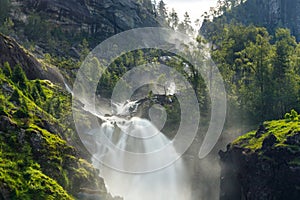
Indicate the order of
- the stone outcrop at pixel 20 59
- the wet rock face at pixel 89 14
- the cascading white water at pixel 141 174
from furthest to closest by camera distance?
the wet rock face at pixel 89 14, the stone outcrop at pixel 20 59, the cascading white water at pixel 141 174

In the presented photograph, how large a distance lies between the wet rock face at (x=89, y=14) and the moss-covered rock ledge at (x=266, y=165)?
75349mm

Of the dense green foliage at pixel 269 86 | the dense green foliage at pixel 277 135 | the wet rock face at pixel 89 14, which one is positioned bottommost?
the dense green foliage at pixel 277 135

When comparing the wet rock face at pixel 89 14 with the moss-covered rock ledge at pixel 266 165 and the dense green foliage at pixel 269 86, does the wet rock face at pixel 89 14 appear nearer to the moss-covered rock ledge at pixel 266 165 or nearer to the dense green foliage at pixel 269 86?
the dense green foliage at pixel 269 86

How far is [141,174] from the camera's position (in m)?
42.6

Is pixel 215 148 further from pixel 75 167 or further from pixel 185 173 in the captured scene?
pixel 75 167

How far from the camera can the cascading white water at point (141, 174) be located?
131 ft

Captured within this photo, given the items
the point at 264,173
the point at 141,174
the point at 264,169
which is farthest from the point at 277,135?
the point at 141,174

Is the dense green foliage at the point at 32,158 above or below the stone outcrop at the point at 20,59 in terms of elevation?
below

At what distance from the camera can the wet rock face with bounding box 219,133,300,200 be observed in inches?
1155

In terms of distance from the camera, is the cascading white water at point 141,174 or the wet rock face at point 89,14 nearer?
the cascading white water at point 141,174

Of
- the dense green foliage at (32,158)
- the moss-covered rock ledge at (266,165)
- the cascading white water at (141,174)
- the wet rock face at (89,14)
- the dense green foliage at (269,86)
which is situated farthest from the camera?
the wet rock face at (89,14)

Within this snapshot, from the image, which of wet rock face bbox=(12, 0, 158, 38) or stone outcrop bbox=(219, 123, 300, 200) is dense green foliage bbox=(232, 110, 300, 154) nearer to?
stone outcrop bbox=(219, 123, 300, 200)

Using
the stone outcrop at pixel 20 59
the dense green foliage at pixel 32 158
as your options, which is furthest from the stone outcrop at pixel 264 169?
the stone outcrop at pixel 20 59

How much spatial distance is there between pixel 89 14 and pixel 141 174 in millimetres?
74231
